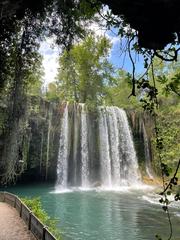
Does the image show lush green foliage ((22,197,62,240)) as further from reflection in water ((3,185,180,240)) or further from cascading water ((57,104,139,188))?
cascading water ((57,104,139,188))

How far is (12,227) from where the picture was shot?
1003 centimetres

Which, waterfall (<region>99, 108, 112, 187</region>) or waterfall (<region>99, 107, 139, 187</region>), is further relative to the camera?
waterfall (<region>99, 107, 139, 187</region>)

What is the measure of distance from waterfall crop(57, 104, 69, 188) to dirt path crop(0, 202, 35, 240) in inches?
517

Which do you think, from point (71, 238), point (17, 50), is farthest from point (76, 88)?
point (17, 50)

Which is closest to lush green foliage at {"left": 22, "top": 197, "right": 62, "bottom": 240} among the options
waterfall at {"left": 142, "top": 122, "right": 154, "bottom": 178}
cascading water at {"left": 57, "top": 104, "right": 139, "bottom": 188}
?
cascading water at {"left": 57, "top": 104, "right": 139, "bottom": 188}

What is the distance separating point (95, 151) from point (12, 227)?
58.3 feet

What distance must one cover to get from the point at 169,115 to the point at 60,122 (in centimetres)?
1038

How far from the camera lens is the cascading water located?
86.0 feet

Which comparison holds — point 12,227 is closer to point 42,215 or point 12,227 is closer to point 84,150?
point 42,215

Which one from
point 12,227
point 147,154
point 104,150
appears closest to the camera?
point 12,227

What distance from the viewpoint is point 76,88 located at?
32.7m

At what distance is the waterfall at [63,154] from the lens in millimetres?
25928

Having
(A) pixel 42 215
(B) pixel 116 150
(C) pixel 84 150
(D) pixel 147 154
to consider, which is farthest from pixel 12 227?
(D) pixel 147 154

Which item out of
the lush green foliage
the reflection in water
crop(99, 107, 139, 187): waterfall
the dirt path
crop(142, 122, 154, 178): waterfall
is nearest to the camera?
the dirt path
